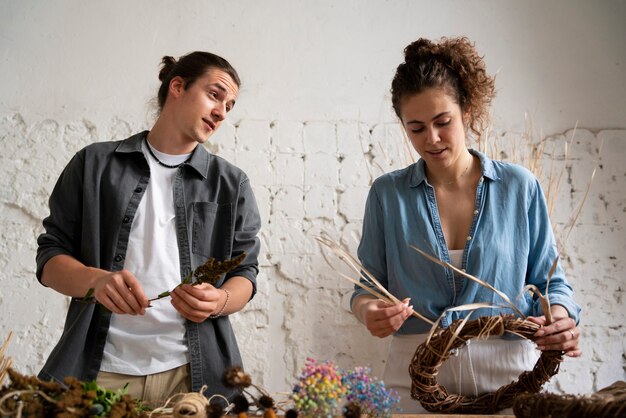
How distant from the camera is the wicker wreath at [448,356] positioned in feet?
4.32

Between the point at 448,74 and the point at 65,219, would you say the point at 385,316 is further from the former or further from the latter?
the point at 65,219

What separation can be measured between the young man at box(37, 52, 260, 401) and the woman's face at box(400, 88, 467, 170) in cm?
50

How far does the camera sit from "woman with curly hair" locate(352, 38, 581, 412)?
1521 mm

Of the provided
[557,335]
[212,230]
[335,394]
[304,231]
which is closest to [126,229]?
[212,230]

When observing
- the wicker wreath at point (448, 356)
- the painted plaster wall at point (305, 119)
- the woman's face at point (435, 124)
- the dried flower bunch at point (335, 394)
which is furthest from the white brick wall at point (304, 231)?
the dried flower bunch at point (335, 394)

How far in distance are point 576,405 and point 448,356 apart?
1.27ft

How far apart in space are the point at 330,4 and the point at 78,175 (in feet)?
5.49

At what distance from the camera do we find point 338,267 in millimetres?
2727

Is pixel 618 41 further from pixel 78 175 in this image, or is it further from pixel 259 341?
pixel 78 175

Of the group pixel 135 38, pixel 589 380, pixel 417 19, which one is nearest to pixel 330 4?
pixel 417 19

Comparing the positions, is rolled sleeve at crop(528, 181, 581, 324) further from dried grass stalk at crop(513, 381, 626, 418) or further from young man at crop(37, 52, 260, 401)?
young man at crop(37, 52, 260, 401)

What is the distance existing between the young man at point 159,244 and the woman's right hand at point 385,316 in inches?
13.1

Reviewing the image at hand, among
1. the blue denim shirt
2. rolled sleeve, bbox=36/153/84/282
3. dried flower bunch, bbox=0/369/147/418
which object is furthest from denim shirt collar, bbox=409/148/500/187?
dried flower bunch, bbox=0/369/147/418

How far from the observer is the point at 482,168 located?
5.75 ft
